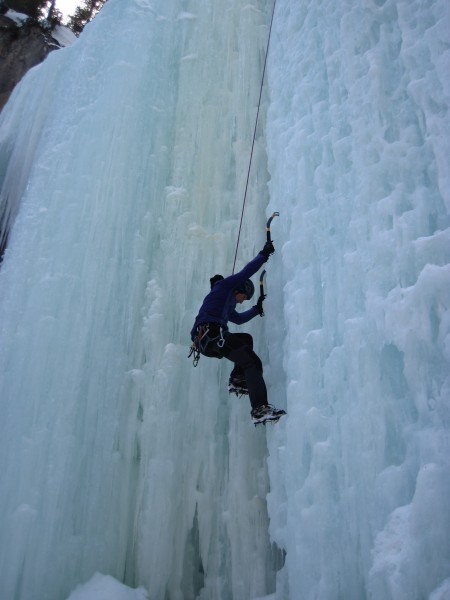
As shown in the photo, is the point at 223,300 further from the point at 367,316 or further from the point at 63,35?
the point at 63,35

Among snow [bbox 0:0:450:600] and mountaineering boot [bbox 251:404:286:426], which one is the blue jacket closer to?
snow [bbox 0:0:450:600]

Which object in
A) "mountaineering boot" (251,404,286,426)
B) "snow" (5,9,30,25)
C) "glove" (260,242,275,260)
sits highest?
"snow" (5,9,30,25)

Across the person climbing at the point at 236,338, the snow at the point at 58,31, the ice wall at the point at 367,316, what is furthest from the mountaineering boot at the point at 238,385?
the snow at the point at 58,31

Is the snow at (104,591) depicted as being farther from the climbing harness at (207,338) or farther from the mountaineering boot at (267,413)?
the climbing harness at (207,338)

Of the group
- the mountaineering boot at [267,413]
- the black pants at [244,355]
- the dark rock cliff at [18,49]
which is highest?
the dark rock cliff at [18,49]

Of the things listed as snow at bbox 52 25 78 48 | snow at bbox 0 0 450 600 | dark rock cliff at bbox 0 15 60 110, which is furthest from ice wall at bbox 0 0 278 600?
snow at bbox 52 25 78 48

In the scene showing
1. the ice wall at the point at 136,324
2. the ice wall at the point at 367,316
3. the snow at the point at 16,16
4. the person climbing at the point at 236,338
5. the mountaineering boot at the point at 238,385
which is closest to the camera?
the ice wall at the point at 367,316

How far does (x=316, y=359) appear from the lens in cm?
319

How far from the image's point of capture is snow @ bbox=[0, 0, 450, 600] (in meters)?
2.65

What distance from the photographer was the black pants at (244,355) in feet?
11.1

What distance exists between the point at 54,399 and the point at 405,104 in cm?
300

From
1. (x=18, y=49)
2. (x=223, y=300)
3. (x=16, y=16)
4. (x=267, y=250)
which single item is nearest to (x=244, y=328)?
(x=223, y=300)

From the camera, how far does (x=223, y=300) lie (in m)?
3.65

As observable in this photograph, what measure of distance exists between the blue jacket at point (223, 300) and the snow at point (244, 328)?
0.90 feet
